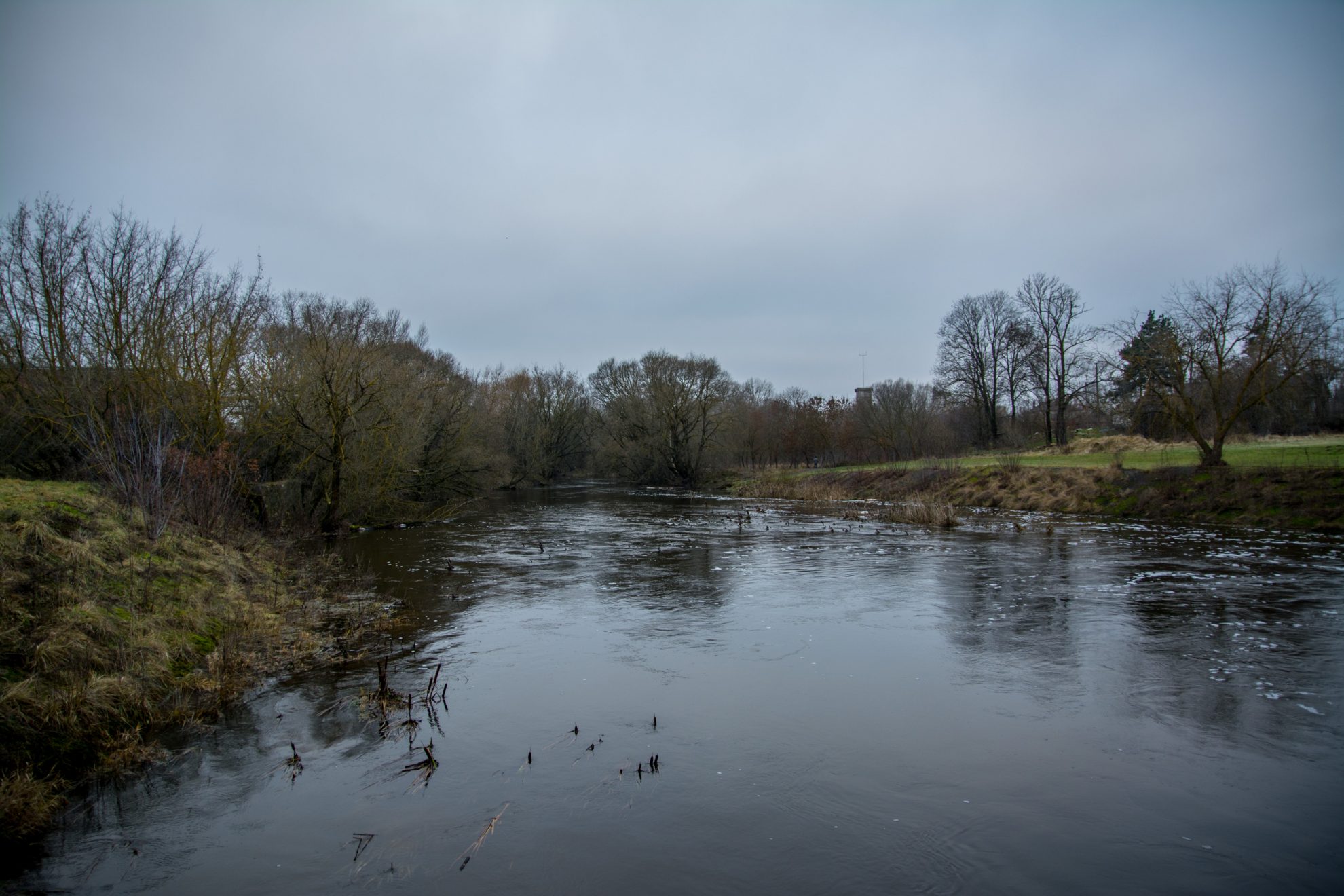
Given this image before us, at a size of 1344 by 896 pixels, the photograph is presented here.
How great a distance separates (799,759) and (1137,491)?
24.5 metres

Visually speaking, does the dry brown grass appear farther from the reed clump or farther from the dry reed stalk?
the dry reed stalk

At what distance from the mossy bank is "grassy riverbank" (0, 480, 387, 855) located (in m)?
24.1

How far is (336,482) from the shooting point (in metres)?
22.8

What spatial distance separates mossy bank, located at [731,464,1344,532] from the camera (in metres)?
20.8

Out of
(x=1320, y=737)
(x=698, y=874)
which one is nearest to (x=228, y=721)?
(x=698, y=874)

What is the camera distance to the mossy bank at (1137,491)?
20828 mm

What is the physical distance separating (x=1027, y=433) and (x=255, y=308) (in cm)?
5467

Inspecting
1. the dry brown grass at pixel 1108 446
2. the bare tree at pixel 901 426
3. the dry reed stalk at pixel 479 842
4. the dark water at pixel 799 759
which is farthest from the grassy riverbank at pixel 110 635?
the bare tree at pixel 901 426

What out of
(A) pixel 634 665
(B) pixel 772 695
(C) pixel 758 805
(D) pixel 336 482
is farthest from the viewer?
(D) pixel 336 482

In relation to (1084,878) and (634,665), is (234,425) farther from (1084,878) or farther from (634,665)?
(1084,878)

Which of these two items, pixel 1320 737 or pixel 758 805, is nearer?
pixel 758 805

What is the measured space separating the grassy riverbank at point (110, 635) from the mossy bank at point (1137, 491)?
24131 millimetres

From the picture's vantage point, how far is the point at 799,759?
6.50 meters

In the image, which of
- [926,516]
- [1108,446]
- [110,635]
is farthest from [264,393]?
[1108,446]
